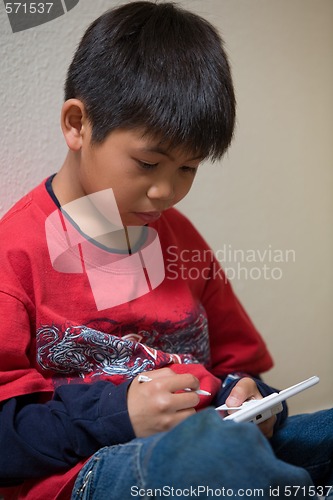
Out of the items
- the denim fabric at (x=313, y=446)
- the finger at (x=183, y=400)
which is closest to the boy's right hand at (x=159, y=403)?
the finger at (x=183, y=400)

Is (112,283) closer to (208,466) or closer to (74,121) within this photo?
(74,121)

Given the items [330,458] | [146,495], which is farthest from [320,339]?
[146,495]

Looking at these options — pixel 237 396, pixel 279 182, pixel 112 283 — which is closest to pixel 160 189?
pixel 112 283

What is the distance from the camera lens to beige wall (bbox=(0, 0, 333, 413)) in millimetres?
1005

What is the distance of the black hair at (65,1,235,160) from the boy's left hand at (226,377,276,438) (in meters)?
0.26

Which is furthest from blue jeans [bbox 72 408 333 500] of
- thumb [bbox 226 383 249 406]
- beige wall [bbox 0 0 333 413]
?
beige wall [bbox 0 0 333 413]

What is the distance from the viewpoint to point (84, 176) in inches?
26.7

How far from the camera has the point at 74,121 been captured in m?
0.67

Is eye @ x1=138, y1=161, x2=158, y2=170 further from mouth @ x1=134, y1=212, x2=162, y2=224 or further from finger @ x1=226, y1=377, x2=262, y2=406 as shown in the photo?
finger @ x1=226, y1=377, x2=262, y2=406

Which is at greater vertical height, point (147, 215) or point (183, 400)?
point (147, 215)

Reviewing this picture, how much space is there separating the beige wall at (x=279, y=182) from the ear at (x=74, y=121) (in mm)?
161

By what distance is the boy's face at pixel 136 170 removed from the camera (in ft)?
2.06

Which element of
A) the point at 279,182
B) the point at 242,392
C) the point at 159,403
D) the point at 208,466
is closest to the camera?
the point at 208,466

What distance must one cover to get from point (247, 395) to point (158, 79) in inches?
14.0
